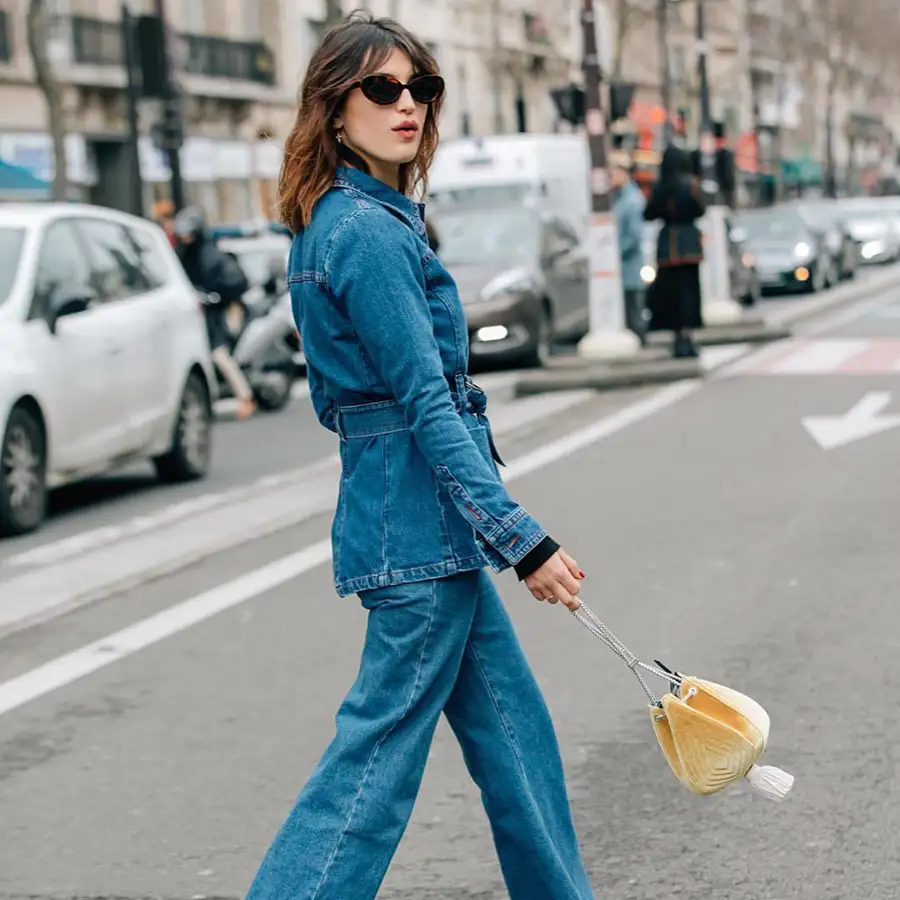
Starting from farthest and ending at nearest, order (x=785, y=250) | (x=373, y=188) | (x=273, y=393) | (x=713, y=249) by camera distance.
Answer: (x=785, y=250)
(x=713, y=249)
(x=273, y=393)
(x=373, y=188)

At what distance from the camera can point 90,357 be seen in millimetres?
11555

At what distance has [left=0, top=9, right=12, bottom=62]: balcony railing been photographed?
123 feet

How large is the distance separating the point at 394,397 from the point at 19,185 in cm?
3555

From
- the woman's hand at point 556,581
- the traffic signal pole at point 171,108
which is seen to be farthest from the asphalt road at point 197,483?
the traffic signal pole at point 171,108

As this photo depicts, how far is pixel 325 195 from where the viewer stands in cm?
370

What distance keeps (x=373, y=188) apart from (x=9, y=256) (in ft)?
26.4

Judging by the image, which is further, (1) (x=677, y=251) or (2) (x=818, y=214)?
(2) (x=818, y=214)

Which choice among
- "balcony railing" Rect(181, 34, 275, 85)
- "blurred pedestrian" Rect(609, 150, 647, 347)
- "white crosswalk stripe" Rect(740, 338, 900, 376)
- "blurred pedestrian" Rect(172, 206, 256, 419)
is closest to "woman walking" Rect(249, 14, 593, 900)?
"blurred pedestrian" Rect(172, 206, 256, 419)

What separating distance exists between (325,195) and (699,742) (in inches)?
43.9

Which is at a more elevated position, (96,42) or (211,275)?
(96,42)

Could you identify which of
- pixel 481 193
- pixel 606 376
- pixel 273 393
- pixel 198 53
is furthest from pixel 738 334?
pixel 198 53

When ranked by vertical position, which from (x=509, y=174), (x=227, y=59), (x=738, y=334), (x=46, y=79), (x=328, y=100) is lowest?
(x=738, y=334)

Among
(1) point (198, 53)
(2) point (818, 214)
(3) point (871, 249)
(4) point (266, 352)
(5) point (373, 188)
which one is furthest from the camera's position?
(3) point (871, 249)

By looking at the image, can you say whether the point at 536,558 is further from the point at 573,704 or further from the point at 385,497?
the point at 573,704
